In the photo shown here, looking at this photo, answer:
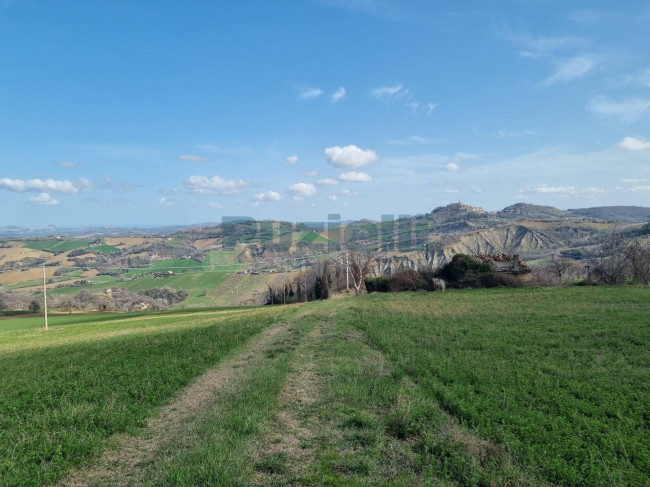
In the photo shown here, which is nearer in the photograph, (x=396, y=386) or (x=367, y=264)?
(x=396, y=386)

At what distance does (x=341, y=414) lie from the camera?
28.5ft

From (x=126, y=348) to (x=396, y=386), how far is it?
13.6 m

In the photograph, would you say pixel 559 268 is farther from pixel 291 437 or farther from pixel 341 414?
pixel 291 437

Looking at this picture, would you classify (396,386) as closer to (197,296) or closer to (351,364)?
(351,364)

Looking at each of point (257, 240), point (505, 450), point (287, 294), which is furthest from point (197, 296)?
point (505, 450)

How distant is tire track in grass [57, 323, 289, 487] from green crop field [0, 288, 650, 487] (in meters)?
0.04

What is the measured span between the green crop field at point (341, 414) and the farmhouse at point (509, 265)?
3618 centimetres

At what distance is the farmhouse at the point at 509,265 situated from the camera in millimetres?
51000

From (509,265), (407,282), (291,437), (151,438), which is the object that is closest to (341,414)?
(291,437)

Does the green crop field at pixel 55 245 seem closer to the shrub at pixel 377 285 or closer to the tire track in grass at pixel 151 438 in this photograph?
the shrub at pixel 377 285

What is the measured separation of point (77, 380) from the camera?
11523 millimetres

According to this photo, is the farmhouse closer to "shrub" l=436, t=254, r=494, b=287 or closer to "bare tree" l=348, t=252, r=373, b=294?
"shrub" l=436, t=254, r=494, b=287

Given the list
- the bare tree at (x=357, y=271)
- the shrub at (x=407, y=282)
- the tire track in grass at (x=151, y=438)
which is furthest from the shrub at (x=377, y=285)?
the tire track in grass at (x=151, y=438)

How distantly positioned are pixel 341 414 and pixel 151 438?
167 inches
